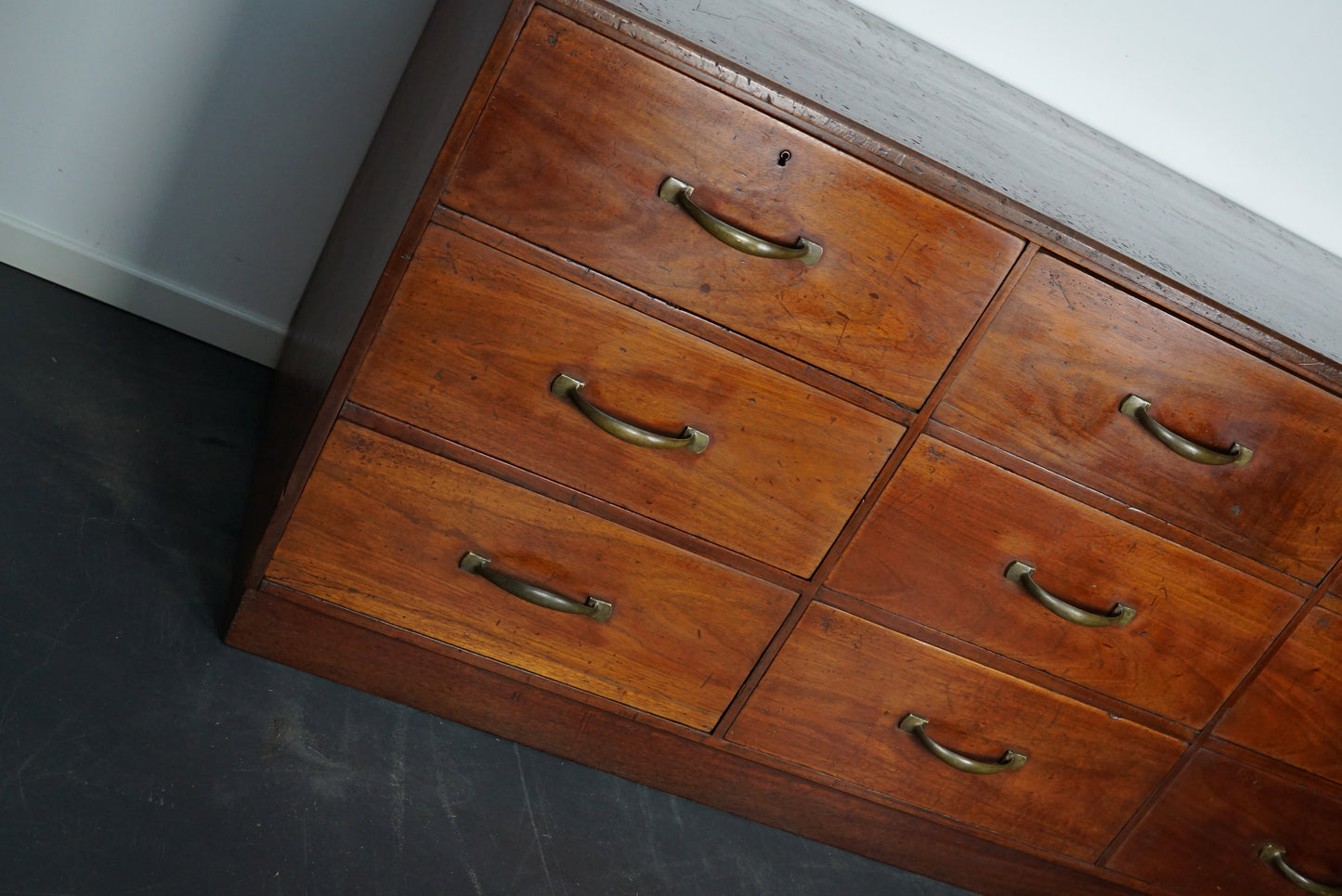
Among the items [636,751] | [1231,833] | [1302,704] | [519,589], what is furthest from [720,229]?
[1231,833]

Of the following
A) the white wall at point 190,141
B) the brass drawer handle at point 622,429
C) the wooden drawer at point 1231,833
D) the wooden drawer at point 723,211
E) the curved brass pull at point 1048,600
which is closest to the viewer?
the wooden drawer at point 723,211

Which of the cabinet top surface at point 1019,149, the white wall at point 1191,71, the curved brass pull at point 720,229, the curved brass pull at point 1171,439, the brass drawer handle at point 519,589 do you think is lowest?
the brass drawer handle at point 519,589

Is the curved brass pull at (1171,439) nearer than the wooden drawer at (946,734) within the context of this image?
Yes

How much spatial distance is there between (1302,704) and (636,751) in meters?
0.80

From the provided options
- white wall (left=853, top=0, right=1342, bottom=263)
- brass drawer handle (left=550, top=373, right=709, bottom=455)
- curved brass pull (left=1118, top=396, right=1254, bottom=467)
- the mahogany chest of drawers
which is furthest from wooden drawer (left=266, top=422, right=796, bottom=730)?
white wall (left=853, top=0, right=1342, bottom=263)

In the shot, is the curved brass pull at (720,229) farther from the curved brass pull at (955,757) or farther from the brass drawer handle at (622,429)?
the curved brass pull at (955,757)

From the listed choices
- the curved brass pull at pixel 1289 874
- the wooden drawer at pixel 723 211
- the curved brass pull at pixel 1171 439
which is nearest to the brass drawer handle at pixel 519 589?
the wooden drawer at pixel 723 211

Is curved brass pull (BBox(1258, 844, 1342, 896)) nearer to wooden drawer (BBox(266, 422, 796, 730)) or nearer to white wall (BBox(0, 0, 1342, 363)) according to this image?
wooden drawer (BBox(266, 422, 796, 730))

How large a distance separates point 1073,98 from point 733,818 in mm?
1174

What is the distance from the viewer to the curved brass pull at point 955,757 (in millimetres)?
1385

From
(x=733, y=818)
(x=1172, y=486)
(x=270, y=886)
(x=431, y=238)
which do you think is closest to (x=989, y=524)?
(x=1172, y=486)

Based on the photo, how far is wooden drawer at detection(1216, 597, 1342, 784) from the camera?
1361 millimetres

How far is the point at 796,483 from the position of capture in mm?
1241

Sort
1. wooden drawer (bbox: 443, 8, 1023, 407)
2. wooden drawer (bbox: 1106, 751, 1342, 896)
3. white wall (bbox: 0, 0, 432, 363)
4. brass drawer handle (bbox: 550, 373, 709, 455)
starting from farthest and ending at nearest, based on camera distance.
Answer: white wall (bbox: 0, 0, 432, 363), wooden drawer (bbox: 1106, 751, 1342, 896), brass drawer handle (bbox: 550, 373, 709, 455), wooden drawer (bbox: 443, 8, 1023, 407)
